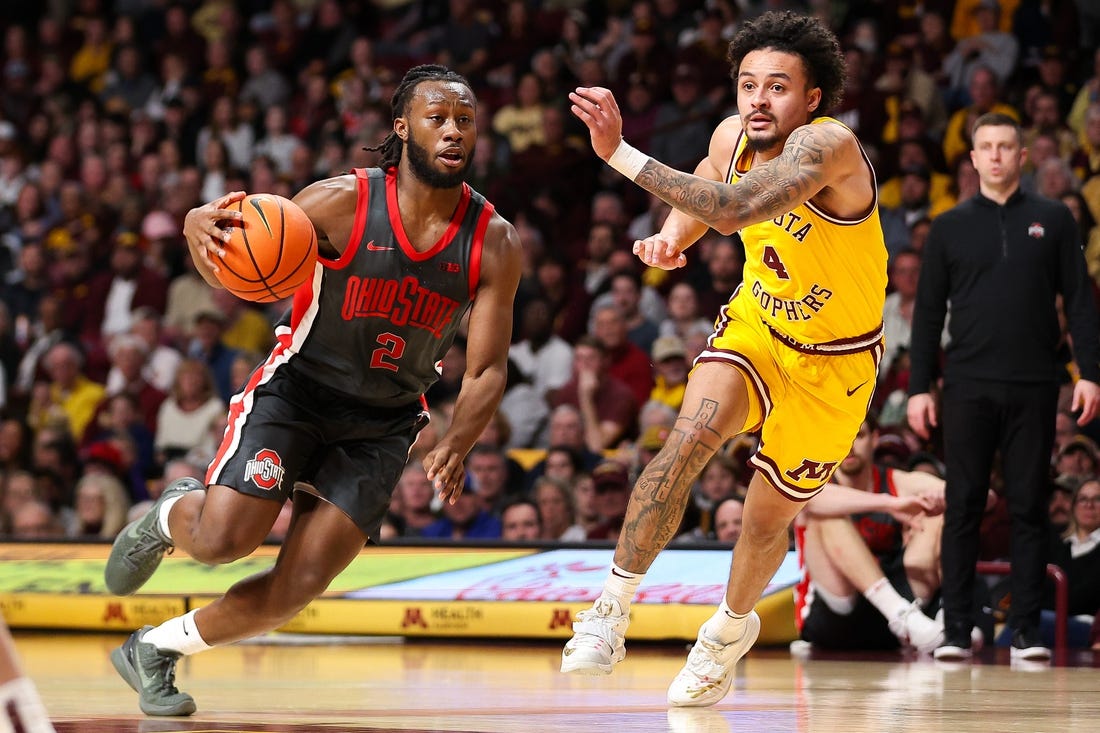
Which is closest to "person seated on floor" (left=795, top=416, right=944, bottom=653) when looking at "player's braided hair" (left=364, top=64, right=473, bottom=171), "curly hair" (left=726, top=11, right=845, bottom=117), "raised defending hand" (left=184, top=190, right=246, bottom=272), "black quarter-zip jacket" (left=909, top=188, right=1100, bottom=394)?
"black quarter-zip jacket" (left=909, top=188, right=1100, bottom=394)

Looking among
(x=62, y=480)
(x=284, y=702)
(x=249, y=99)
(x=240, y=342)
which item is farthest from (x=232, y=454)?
(x=249, y=99)

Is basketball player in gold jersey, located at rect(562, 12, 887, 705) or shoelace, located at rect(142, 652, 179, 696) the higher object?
basketball player in gold jersey, located at rect(562, 12, 887, 705)

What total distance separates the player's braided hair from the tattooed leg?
4.35ft

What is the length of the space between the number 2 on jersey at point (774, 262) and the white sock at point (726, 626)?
1.18 meters

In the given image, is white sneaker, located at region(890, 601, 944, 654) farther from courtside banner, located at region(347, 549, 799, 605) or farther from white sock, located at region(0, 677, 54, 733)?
white sock, located at region(0, 677, 54, 733)

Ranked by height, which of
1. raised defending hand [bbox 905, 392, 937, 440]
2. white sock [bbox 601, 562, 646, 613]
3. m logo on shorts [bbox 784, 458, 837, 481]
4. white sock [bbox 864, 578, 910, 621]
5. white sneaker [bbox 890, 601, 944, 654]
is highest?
raised defending hand [bbox 905, 392, 937, 440]

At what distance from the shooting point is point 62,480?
37.2 ft

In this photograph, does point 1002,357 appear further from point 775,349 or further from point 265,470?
point 265,470

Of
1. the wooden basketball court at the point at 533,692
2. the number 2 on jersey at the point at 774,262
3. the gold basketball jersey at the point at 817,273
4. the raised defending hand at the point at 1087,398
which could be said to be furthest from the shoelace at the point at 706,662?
the raised defending hand at the point at 1087,398

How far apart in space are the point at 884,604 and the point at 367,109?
8349 millimetres

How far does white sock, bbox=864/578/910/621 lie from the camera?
7.42 metres

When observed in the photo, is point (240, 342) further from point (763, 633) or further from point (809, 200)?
point (809, 200)

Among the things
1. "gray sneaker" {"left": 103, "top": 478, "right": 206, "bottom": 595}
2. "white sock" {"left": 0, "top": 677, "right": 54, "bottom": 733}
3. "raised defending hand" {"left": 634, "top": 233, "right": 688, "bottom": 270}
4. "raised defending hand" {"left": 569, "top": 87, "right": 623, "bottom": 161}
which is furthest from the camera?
"gray sneaker" {"left": 103, "top": 478, "right": 206, "bottom": 595}

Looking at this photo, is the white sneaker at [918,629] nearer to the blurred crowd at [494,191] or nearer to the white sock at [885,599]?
the white sock at [885,599]
